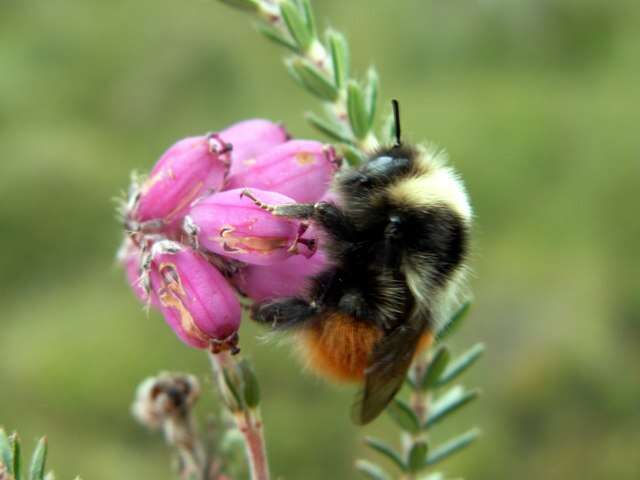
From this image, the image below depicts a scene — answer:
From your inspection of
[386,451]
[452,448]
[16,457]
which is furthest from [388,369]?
[16,457]

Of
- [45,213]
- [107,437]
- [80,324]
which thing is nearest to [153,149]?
[45,213]

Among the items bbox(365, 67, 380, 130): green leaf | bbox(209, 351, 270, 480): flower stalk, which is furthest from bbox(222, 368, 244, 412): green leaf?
bbox(365, 67, 380, 130): green leaf

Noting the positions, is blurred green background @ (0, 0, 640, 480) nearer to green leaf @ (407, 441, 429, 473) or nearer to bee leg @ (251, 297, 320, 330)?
green leaf @ (407, 441, 429, 473)

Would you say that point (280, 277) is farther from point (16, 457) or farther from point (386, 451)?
point (16, 457)

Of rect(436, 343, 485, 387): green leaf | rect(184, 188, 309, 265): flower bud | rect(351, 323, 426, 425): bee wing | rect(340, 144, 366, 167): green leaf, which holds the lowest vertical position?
rect(436, 343, 485, 387): green leaf

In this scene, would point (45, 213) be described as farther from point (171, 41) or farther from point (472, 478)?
point (472, 478)

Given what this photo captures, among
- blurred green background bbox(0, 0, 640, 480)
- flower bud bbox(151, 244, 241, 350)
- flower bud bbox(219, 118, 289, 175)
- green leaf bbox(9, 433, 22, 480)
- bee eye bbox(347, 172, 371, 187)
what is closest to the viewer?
green leaf bbox(9, 433, 22, 480)

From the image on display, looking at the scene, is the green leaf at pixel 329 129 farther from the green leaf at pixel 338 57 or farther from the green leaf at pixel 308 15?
the green leaf at pixel 308 15
